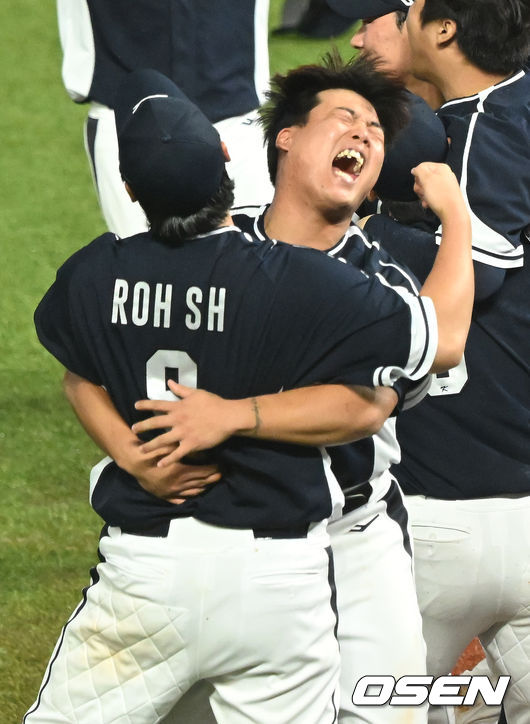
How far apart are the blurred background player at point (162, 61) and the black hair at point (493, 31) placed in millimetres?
1760

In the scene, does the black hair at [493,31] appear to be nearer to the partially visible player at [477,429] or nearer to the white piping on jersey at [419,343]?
the partially visible player at [477,429]

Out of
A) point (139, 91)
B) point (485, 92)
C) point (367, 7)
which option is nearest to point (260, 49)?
point (367, 7)

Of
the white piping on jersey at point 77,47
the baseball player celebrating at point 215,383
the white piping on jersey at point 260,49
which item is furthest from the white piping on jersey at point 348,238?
the white piping on jersey at point 77,47

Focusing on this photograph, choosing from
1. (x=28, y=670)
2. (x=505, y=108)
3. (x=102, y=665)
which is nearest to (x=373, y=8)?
(x=505, y=108)

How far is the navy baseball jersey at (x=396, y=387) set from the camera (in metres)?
2.70

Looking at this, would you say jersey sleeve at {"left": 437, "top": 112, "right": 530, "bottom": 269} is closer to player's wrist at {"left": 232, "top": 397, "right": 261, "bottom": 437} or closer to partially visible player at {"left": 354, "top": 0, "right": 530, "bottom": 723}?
partially visible player at {"left": 354, "top": 0, "right": 530, "bottom": 723}

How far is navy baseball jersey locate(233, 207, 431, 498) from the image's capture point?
8.85 ft

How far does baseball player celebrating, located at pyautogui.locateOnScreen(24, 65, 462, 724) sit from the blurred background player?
7.55ft

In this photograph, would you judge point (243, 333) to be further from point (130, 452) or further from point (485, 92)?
point (485, 92)

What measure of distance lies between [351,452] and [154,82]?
0.82 m

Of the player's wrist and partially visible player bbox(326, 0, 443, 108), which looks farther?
partially visible player bbox(326, 0, 443, 108)

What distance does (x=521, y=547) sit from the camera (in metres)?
3.12

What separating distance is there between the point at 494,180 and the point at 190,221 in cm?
77

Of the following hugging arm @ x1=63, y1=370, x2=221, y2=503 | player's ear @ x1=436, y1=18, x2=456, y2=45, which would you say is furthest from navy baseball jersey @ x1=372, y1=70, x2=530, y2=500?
hugging arm @ x1=63, y1=370, x2=221, y2=503
